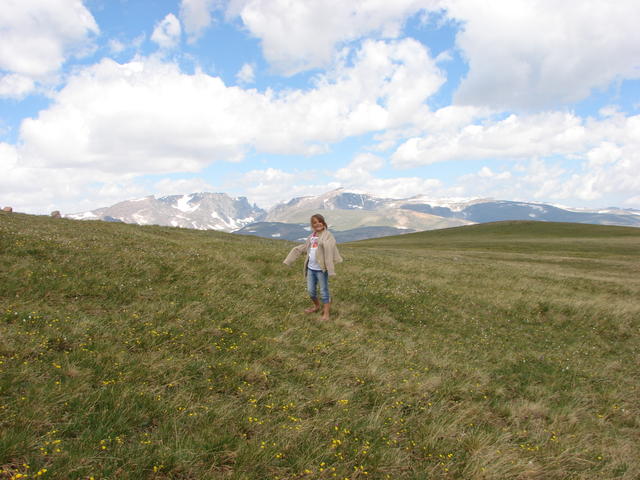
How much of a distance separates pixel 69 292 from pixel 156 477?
326 inches

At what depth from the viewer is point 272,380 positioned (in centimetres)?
786

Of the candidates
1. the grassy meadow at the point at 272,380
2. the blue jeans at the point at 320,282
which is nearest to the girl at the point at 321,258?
the blue jeans at the point at 320,282

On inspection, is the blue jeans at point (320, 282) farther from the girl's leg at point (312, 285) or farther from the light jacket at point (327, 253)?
the light jacket at point (327, 253)

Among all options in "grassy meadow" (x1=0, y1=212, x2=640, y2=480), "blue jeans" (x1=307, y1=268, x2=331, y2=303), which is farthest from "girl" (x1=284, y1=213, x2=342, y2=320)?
"grassy meadow" (x1=0, y1=212, x2=640, y2=480)

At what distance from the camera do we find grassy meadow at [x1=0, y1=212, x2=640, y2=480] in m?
5.33

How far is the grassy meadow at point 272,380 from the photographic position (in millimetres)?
5332

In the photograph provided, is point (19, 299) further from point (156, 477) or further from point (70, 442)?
point (156, 477)

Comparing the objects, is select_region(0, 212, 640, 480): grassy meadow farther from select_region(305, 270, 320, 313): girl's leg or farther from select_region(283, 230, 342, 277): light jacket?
select_region(283, 230, 342, 277): light jacket

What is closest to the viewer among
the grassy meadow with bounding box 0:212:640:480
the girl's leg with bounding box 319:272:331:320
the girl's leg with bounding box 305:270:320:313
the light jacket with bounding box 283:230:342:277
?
the grassy meadow with bounding box 0:212:640:480

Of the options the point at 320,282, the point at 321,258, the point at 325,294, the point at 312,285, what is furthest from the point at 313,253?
the point at 325,294

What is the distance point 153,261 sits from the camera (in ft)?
49.6

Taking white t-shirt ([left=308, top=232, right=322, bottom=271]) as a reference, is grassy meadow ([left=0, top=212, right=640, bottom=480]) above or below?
below

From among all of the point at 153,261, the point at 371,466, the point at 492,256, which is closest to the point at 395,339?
the point at 371,466

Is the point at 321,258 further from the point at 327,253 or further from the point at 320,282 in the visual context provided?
the point at 320,282
